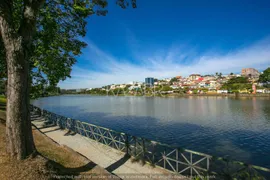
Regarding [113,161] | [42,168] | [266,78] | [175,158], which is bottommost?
[175,158]

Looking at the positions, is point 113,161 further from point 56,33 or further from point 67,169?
point 56,33

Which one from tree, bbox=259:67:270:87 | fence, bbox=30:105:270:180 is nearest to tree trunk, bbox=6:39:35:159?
fence, bbox=30:105:270:180

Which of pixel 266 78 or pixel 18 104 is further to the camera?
pixel 266 78

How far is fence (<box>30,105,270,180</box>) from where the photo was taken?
6082mm

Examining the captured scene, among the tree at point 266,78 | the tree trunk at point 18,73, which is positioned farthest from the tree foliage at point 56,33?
the tree at point 266,78

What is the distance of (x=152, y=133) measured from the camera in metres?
19.9

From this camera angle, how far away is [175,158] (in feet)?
41.2

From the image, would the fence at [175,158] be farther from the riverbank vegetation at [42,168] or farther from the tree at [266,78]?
the tree at [266,78]

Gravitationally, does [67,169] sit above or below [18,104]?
below

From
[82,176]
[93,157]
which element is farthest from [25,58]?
[93,157]

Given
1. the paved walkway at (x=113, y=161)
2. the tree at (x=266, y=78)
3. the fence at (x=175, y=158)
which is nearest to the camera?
the fence at (x=175, y=158)

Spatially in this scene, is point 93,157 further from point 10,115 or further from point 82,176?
point 10,115

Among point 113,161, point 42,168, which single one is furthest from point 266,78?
point 42,168

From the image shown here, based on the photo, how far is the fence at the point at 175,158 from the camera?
6082mm
